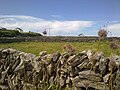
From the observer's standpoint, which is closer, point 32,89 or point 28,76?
point 32,89

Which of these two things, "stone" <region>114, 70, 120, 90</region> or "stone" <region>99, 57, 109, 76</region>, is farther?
"stone" <region>99, 57, 109, 76</region>

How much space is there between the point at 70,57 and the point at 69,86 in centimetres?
101

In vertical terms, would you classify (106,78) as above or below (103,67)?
below

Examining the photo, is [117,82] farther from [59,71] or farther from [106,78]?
[59,71]

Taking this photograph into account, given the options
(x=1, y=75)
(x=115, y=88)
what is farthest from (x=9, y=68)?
(x=115, y=88)

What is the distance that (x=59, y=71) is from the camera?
9.37m

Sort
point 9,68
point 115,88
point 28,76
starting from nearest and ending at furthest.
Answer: point 115,88 < point 28,76 < point 9,68

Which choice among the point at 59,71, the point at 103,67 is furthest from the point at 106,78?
the point at 59,71

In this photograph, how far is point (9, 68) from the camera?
11359 millimetres

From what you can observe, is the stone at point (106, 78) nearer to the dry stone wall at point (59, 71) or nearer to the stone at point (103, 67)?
the dry stone wall at point (59, 71)

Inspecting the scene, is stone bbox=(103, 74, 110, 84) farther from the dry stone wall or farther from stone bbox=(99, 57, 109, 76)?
stone bbox=(99, 57, 109, 76)

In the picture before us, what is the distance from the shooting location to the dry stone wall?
8102 millimetres

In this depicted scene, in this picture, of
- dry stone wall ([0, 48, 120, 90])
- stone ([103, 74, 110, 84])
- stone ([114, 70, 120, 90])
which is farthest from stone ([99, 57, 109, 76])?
stone ([114, 70, 120, 90])

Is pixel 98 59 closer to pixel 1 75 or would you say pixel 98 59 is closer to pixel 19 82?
pixel 19 82
